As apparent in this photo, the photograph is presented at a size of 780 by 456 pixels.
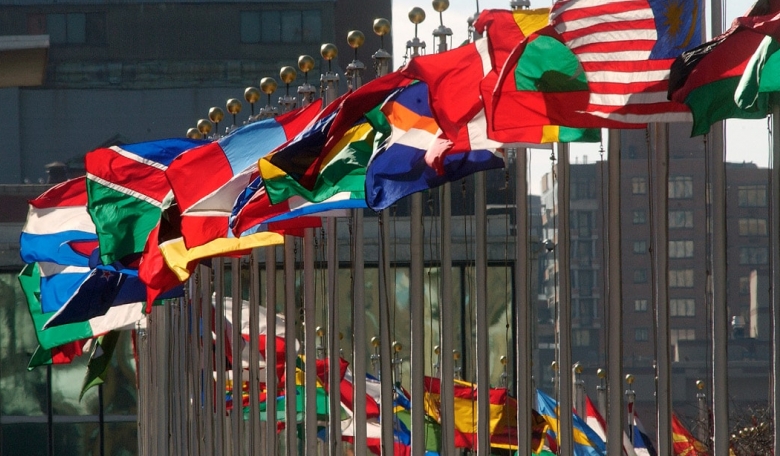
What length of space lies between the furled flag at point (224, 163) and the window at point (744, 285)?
14712cm

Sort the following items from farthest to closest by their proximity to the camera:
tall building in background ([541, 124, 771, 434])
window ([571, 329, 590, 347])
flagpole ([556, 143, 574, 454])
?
window ([571, 329, 590, 347])
tall building in background ([541, 124, 771, 434])
flagpole ([556, 143, 574, 454])

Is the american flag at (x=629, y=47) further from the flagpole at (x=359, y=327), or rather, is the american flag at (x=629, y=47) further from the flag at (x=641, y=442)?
the flag at (x=641, y=442)

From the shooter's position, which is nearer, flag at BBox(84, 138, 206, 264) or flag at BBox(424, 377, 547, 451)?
flag at BBox(84, 138, 206, 264)

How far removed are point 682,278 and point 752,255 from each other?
786 cm

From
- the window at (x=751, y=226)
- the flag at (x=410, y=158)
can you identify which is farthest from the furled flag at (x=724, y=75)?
the window at (x=751, y=226)

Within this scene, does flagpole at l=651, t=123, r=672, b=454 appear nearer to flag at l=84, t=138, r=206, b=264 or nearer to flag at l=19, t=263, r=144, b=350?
flag at l=84, t=138, r=206, b=264

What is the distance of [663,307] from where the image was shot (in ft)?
44.8

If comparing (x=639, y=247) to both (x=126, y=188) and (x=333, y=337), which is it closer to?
(x=126, y=188)

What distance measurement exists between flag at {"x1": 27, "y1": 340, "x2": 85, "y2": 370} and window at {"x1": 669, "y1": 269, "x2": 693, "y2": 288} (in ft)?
442

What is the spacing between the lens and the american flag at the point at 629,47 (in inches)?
516

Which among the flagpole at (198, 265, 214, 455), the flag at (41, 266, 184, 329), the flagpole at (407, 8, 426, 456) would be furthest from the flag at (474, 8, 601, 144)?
the flag at (41, 266, 184, 329)

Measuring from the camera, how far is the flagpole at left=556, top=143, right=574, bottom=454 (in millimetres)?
14492

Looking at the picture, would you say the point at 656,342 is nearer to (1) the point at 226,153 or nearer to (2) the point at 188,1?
(1) the point at 226,153

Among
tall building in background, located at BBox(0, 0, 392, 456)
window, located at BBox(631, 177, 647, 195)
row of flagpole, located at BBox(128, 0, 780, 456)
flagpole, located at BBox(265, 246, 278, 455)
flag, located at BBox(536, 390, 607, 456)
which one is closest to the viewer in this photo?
row of flagpole, located at BBox(128, 0, 780, 456)
